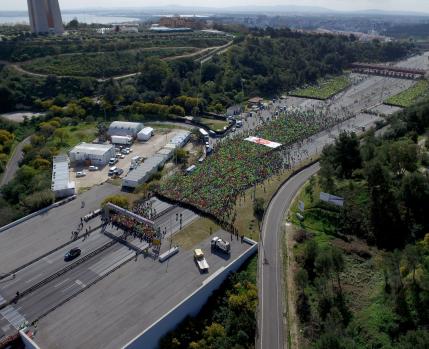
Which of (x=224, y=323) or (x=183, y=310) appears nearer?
(x=183, y=310)

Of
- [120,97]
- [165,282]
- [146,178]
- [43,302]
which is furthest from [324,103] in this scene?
[43,302]

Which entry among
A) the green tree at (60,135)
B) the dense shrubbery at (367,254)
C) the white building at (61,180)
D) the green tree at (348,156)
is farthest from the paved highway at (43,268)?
the green tree at (60,135)

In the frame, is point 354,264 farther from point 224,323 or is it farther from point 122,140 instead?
point 122,140

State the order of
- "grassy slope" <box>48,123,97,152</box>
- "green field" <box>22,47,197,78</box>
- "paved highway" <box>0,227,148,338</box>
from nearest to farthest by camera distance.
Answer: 1. "paved highway" <box>0,227,148,338</box>
2. "grassy slope" <box>48,123,97,152</box>
3. "green field" <box>22,47,197,78</box>

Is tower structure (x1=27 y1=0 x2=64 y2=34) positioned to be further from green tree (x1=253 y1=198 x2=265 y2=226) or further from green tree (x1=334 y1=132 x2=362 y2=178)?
green tree (x1=253 y1=198 x2=265 y2=226)

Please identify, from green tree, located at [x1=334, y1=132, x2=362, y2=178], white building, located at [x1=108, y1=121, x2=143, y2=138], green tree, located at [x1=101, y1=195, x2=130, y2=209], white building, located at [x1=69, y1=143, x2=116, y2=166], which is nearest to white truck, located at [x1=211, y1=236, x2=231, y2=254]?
green tree, located at [x1=101, y1=195, x2=130, y2=209]

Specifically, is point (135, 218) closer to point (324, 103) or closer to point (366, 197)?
point (366, 197)

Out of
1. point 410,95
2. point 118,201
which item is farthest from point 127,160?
point 410,95
